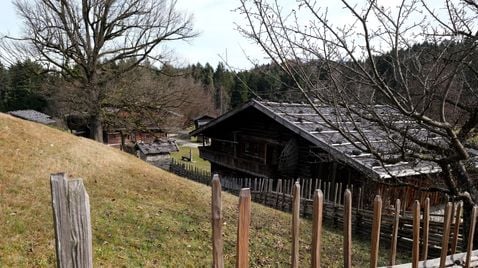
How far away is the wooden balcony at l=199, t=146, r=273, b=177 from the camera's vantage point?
16.2m

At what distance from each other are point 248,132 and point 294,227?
15.4 m

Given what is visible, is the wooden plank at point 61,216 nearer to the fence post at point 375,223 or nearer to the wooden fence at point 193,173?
the fence post at point 375,223

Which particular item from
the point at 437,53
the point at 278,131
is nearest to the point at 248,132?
the point at 278,131

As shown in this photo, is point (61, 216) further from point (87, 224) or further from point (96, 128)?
point (96, 128)

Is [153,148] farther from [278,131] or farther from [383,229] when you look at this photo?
[383,229]

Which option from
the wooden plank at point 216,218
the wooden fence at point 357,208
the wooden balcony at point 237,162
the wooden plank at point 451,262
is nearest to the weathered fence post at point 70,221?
the wooden plank at point 216,218

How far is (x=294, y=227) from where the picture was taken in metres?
2.11

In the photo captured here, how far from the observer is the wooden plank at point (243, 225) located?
184 cm

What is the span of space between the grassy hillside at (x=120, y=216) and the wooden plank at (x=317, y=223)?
14.2 feet

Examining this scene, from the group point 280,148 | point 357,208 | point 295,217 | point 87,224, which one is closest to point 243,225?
point 295,217

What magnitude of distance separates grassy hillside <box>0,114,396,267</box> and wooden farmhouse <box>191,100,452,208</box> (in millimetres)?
3056

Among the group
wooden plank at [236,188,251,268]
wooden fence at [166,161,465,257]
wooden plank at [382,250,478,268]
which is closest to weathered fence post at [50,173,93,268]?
wooden plank at [236,188,251,268]

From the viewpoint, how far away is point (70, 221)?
1.44 meters

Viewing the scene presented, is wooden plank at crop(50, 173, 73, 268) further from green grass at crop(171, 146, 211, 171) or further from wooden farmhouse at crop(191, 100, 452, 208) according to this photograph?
green grass at crop(171, 146, 211, 171)
